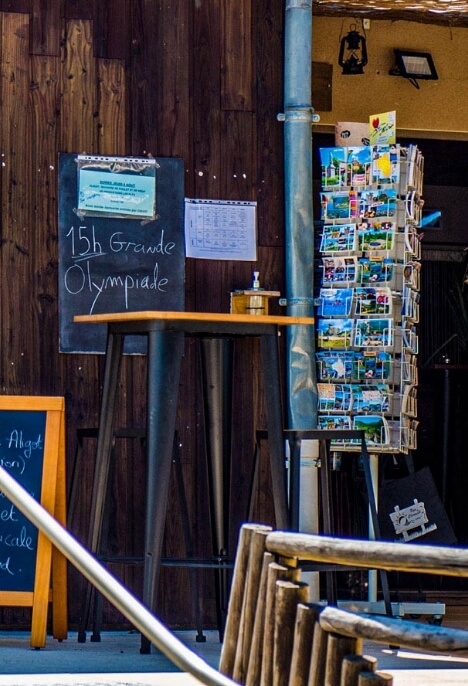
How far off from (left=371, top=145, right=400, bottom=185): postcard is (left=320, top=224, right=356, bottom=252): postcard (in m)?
0.23

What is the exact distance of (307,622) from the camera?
3109 mm

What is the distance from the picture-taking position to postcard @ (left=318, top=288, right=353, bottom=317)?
5.91 meters

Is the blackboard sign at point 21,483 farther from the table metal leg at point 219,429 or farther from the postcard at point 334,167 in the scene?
the postcard at point 334,167

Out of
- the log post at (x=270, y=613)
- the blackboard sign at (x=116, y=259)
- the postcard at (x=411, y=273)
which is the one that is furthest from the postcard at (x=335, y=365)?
the log post at (x=270, y=613)

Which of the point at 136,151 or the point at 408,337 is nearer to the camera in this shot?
the point at 136,151

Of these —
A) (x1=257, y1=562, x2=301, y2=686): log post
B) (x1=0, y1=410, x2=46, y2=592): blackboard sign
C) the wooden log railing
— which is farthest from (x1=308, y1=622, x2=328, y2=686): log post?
(x1=0, y1=410, x2=46, y2=592): blackboard sign

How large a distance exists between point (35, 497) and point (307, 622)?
2.12 m

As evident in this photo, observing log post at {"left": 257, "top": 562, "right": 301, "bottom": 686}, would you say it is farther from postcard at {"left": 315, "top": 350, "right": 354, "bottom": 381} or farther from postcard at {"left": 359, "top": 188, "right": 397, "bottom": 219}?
postcard at {"left": 359, "top": 188, "right": 397, "bottom": 219}

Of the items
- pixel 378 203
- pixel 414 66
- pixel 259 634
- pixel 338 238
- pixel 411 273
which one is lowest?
pixel 259 634

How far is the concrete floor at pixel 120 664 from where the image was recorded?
432 centimetres

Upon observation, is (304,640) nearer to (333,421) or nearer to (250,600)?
(250,600)

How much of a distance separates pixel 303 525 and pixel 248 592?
221cm

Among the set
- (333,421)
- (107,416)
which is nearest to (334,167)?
(333,421)

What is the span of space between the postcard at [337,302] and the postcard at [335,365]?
0.17m
